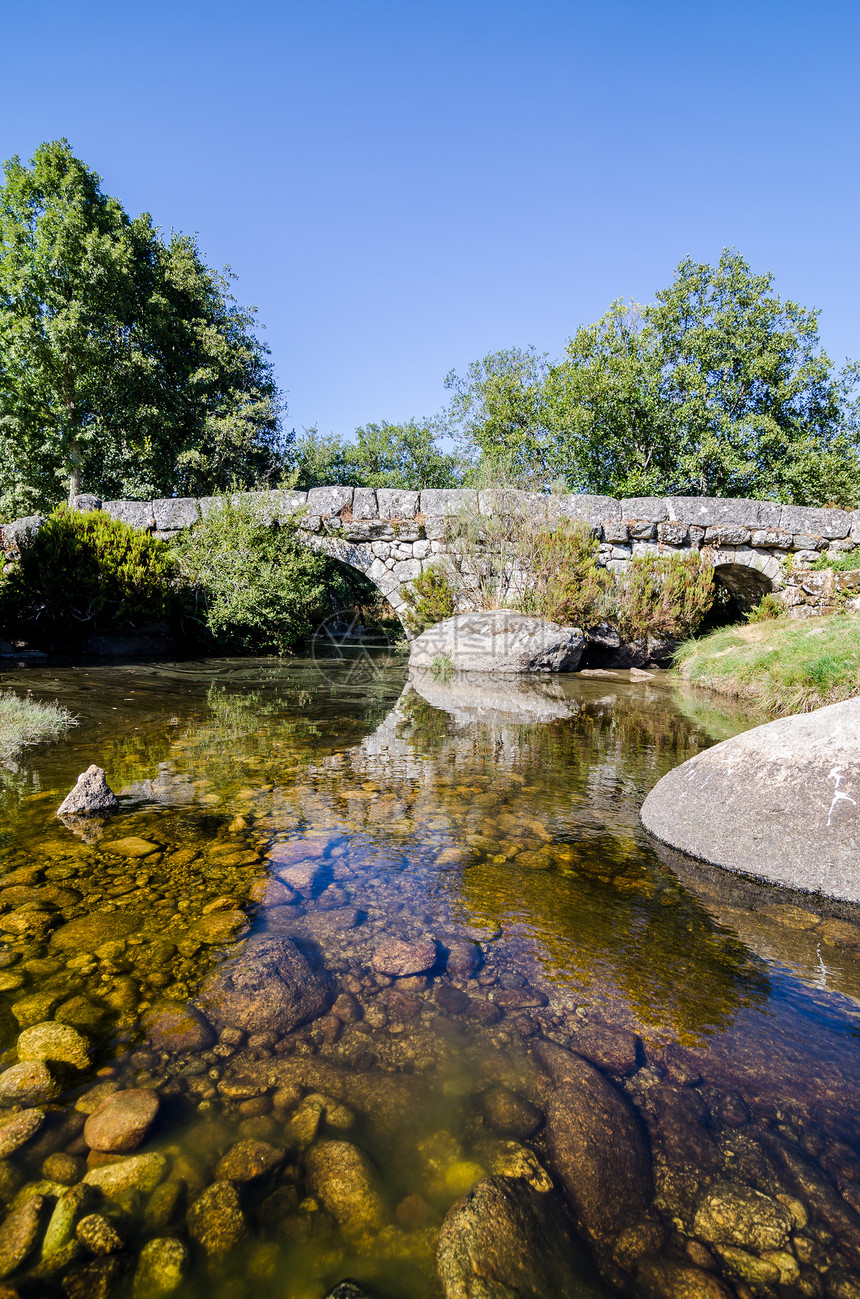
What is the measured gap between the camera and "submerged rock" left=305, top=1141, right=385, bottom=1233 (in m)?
1.47

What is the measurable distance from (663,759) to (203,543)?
33.9 ft

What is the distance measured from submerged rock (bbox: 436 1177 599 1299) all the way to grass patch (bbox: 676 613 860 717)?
744 cm

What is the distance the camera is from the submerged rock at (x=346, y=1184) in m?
1.47

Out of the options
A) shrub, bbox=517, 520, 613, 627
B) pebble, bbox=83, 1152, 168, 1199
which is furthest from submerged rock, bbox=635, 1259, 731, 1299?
shrub, bbox=517, 520, 613, 627

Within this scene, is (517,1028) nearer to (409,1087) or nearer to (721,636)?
(409,1087)

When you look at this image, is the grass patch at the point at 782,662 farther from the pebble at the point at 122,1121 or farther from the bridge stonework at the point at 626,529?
the pebble at the point at 122,1121

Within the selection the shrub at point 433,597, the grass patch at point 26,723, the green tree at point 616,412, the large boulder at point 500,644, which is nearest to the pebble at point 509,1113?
the grass patch at point 26,723


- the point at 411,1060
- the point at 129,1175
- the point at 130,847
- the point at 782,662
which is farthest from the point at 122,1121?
the point at 782,662

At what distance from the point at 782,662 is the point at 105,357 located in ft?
63.7

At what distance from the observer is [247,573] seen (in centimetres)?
1221

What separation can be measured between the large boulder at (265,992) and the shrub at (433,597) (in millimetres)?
10455

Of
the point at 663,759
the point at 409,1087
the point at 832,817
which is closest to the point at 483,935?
the point at 409,1087

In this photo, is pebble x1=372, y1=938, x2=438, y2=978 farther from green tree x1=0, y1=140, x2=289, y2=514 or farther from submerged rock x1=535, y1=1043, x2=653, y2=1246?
green tree x1=0, y1=140, x2=289, y2=514

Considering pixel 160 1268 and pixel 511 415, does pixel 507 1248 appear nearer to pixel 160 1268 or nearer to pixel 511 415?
pixel 160 1268
